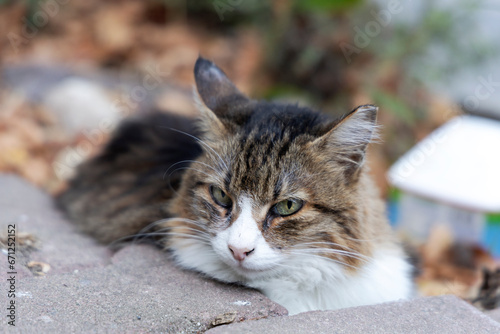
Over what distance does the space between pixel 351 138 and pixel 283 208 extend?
1.61 feet

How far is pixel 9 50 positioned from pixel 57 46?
24.8 inches

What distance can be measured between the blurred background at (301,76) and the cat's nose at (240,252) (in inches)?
105

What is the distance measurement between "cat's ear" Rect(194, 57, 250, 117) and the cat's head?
0.08ft

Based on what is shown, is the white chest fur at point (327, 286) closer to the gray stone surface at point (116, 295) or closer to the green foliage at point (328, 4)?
the gray stone surface at point (116, 295)

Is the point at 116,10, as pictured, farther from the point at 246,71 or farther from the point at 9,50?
the point at 246,71

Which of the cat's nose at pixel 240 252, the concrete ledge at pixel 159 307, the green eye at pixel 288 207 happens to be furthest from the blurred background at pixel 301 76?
the cat's nose at pixel 240 252

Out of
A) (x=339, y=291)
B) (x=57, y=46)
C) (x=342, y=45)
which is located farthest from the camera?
(x=57, y=46)

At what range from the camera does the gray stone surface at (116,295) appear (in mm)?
2209

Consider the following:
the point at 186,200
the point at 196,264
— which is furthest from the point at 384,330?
the point at 186,200

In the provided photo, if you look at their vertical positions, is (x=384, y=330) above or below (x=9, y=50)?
above

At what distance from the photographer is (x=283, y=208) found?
2.64 metres

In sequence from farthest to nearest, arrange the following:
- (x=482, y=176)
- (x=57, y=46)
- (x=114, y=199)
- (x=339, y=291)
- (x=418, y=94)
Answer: (x=57, y=46), (x=418, y=94), (x=482, y=176), (x=114, y=199), (x=339, y=291)

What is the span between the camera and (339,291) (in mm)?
2799

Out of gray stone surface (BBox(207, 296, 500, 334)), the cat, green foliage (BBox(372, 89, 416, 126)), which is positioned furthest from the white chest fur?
green foliage (BBox(372, 89, 416, 126))
